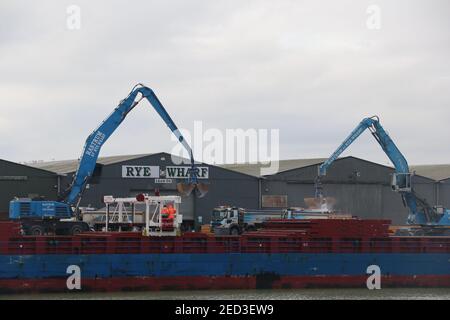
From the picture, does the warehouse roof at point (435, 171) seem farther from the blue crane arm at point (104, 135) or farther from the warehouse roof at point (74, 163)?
the blue crane arm at point (104, 135)

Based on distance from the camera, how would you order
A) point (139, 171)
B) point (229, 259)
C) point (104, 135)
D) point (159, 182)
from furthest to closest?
point (159, 182) → point (139, 171) → point (104, 135) → point (229, 259)

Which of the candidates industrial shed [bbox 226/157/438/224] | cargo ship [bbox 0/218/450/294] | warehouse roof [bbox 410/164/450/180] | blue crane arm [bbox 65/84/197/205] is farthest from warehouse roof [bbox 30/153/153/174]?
warehouse roof [bbox 410/164/450/180]

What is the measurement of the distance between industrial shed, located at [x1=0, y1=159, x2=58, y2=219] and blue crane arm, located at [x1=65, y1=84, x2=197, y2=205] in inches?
430

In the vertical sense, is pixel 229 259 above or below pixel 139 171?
below

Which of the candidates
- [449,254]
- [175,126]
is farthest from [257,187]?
[449,254]

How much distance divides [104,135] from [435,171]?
3747 cm

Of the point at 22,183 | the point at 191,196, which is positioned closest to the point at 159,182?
the point at 191,196

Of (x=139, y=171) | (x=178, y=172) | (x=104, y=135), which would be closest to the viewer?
(x=104, y=135)

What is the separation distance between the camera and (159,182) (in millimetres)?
58469

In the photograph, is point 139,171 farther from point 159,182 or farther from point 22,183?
point 22,183

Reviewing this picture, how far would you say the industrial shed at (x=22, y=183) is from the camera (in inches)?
2165

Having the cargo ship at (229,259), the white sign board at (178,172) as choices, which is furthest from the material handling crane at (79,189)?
the white sign board at (178,172)

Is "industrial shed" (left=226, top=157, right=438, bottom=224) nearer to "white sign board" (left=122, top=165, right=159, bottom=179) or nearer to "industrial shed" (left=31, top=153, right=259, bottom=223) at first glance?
"industrial shed" (left=31, top=153, right=259, bottom=223)

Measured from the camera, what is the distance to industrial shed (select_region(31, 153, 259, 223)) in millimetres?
56812
